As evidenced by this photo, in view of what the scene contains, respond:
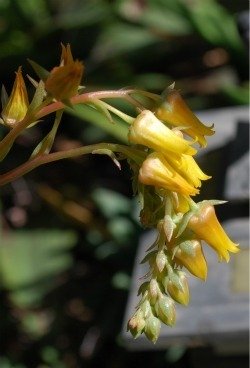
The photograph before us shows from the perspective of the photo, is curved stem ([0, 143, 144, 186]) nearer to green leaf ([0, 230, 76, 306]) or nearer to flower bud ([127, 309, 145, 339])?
flower bud ([127, 309, 145, 339])

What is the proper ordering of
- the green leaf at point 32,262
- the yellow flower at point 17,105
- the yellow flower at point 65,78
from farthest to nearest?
the green leaf at point 32,262 → the yellow flower at point 17,105 → the yellow flower at point 65,78

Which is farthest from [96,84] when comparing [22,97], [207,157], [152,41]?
[22,97]

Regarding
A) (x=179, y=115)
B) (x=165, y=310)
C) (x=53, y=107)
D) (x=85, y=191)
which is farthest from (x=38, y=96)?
(x=85, y=191)

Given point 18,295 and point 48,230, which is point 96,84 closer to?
point 48,230

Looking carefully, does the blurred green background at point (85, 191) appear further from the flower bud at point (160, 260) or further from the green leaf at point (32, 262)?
the flower bud at point (160, 260)

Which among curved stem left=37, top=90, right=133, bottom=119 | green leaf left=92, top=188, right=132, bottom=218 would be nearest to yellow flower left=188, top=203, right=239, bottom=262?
curved stem left=37, top=90, right=133, bottom=119

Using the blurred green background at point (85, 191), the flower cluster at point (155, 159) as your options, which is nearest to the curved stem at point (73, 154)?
the flower cluster at point (155, 159)

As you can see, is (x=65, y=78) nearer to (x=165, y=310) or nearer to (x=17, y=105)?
(x=17, y=105)

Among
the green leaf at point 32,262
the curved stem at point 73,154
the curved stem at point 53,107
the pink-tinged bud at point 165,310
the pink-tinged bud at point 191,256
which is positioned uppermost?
the curved stem at point 53,107
